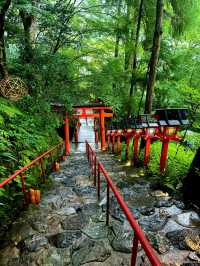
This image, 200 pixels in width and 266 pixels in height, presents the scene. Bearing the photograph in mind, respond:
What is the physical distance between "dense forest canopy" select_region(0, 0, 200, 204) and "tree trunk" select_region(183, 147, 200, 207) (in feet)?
2.68

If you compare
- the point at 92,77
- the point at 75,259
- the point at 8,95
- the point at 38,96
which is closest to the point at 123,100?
the point at 92,77

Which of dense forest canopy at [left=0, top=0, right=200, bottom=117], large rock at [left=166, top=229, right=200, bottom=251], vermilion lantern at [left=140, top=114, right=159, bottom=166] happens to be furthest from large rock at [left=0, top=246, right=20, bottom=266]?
dense forest canopy at [left=0, top=0, right=200, bottom=117]

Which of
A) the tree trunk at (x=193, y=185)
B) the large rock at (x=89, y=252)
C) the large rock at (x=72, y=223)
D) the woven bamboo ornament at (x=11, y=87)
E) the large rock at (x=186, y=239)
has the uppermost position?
the woven bamboo ornament at (x=11, y=87)

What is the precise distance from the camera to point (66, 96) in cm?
852

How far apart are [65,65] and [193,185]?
598 cm

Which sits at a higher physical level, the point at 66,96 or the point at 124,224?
the point at 66,96

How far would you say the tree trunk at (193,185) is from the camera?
466 centimetres

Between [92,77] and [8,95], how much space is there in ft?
19.1

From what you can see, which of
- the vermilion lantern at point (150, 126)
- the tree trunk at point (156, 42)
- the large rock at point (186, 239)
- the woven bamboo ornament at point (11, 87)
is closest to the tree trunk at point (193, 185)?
the large rock at point (186, 239)

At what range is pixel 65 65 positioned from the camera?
8367mm

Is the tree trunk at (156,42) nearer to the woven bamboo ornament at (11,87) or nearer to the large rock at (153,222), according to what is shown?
the woven bamboo ornament at (11,87)

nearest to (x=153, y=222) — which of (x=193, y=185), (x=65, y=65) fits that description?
(x=193, y=185)

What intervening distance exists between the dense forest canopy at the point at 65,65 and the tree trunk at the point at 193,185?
0.82 m

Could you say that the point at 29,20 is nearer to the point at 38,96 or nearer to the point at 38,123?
the point at 38,96
